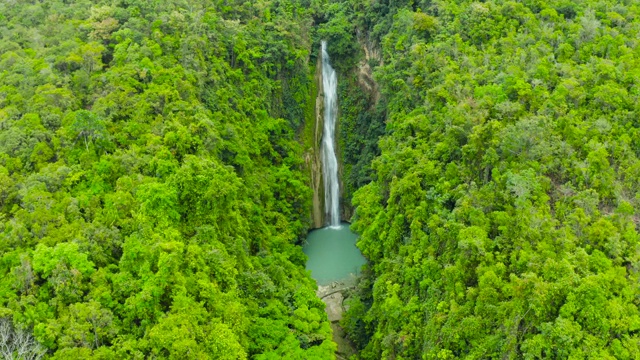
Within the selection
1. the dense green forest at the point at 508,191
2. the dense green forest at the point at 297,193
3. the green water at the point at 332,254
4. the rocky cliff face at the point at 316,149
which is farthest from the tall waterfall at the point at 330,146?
the dense green forest at the point at 508,191

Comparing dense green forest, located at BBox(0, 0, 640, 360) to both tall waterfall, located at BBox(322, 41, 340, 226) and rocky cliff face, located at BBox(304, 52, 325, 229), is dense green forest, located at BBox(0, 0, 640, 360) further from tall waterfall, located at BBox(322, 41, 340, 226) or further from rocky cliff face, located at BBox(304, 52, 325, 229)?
tall waterfall, located at BBox(322, 41, 340, 226)

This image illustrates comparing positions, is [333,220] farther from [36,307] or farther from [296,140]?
[36,307]

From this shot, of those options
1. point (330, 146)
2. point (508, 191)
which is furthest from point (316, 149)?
point (508, 191)

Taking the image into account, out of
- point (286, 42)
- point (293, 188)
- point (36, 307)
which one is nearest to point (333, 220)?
point (293, 188)

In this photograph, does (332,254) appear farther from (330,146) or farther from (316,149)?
(330,146)

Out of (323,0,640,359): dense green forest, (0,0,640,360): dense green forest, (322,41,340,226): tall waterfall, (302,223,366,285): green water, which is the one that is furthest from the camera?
(322,41,340,226): tall waterfall

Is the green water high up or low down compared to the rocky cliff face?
down

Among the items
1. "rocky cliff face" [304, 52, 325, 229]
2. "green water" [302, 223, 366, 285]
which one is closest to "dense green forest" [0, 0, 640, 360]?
"green water" [302, 223, 366, 285]
